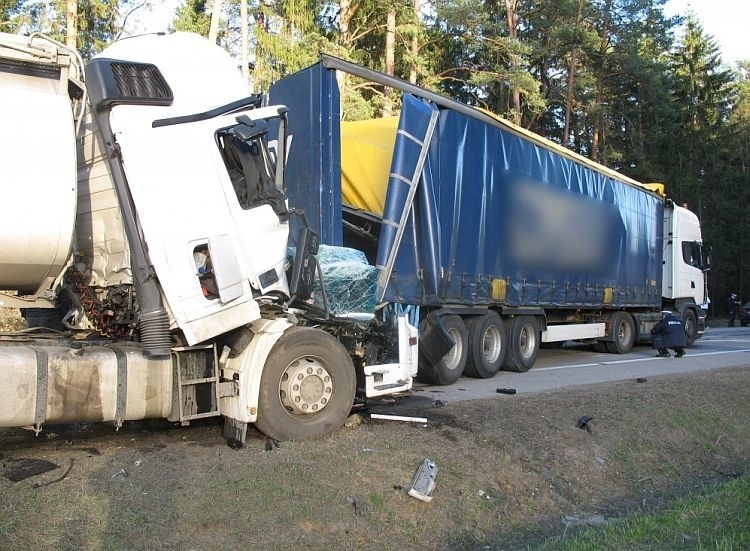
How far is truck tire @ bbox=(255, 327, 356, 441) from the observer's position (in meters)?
5.91

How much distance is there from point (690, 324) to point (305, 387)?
1524 centimetres

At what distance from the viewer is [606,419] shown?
750 centimetres

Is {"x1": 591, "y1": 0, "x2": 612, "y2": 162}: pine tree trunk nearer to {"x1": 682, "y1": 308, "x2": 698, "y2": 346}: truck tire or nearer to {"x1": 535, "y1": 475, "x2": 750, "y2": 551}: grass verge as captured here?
{"x1": 682, "y1": 308, "x2": 698, "y2": 346}: truck tire

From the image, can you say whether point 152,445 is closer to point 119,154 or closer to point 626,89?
point 119,154

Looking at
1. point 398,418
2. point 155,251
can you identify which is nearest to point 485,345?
point 398,418

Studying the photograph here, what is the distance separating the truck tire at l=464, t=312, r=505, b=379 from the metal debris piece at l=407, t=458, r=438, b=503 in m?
5.47

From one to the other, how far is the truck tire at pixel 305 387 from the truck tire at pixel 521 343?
5872 mm

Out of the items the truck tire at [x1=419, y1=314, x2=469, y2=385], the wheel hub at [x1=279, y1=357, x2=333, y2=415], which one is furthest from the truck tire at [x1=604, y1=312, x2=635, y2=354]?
the wheel hub at [x1=279, y1=357, x2=333, y2=415]

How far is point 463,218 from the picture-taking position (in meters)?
10.1

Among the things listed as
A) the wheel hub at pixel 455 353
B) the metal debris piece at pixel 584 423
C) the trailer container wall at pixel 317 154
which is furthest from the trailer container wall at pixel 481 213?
the metal debris piece at pixel 584 423

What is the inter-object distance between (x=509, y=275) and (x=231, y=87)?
20.9 feet

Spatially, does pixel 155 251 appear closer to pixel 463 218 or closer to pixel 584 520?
pixel 584 520

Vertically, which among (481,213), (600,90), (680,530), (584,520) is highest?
(600,90)

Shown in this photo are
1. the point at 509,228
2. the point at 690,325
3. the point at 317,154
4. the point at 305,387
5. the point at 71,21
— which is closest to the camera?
the point at 305,387
